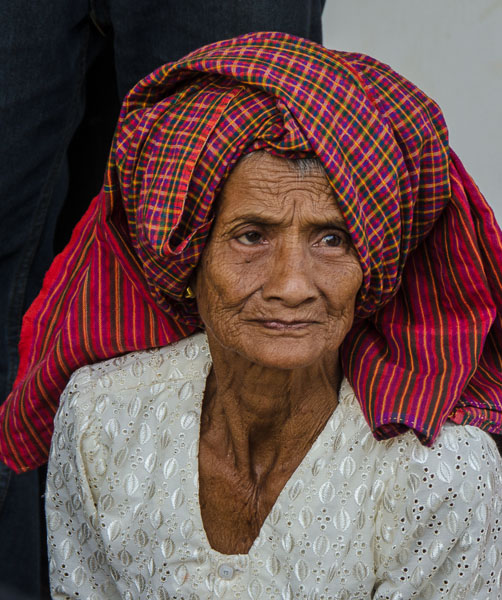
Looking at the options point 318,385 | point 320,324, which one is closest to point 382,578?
point 318,385

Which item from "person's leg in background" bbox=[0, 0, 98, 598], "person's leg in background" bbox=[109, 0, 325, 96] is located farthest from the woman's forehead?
"person's leg in background" bbox=[0, 0, 98, 598]

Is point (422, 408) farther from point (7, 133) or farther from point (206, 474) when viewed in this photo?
point (7, 133)

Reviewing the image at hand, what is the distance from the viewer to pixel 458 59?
9.14 ft

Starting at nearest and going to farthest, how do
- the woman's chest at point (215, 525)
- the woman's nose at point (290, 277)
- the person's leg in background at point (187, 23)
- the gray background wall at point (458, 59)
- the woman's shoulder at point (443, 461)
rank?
1. the woman's nose at point (290, 277)
2. the woman's shoulder at point (443, 461)
3. the woman's chest at point (215, 525)
4. the person's leg in background at point (187, 23)
5. the gray background wall at point (458, 59)

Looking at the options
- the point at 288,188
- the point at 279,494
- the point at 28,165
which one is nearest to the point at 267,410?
the point at 279,494

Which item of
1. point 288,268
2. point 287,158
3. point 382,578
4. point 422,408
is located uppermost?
point 287,158

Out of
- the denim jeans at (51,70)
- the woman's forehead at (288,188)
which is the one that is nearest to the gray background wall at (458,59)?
the denim jeans at (51,70)

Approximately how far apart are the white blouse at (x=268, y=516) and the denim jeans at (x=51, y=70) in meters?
0.68

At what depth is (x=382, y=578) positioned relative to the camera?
76.0 inches

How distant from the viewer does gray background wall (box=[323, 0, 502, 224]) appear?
2.74 m

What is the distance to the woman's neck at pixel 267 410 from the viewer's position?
1.98m

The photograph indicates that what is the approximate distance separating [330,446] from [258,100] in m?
0.77

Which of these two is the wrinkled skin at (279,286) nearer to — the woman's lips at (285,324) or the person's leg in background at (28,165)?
the woman's lips at (285,324)

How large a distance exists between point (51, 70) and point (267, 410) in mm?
1166
